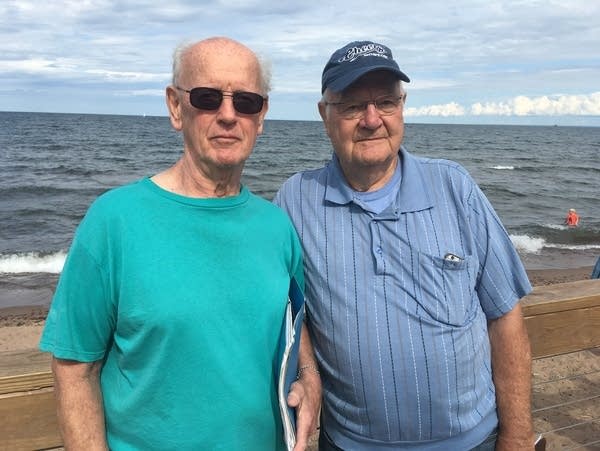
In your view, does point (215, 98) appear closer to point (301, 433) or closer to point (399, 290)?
point (399, 290)

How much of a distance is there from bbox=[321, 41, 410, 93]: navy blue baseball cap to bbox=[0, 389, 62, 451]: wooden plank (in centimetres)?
147

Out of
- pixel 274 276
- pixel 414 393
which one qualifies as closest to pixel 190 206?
pixel 274 276

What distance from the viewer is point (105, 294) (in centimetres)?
153

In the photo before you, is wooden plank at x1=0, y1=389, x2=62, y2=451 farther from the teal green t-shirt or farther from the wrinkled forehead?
the wrinkled forehead

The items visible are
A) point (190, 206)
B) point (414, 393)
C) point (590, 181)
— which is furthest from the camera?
point (590, 181)

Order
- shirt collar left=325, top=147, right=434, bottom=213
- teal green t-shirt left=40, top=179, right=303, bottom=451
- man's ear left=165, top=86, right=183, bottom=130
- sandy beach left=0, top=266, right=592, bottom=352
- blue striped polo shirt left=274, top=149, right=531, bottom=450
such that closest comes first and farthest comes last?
teal green t-shirt left=40, top=179, right=303, bottom=451, man's ear left=165, top=86, right=183, bottom=130, blue striped polo shirt left=274, top=149, right=531, bottom=450, shirt collar left=325, top=147, right=434, bottom=213, sandy beach left=0, top=266, right=592, bottom=352

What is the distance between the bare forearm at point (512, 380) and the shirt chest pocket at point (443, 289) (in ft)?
0.68

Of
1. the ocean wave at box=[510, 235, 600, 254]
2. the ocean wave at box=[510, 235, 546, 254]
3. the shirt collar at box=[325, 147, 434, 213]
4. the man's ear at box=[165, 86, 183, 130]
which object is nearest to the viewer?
the man's ear at box=[165, 86, 183, 130]

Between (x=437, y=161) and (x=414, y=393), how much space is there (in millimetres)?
886

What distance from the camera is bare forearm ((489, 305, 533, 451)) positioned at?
6.90 ft

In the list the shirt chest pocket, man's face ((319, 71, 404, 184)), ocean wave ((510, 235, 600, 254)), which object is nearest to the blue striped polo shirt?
the shirt chest pocket

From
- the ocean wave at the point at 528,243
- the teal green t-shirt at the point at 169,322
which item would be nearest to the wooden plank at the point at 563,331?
the teal green t-shirt at the point at 169,322

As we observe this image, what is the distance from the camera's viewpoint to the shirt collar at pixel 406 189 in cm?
209

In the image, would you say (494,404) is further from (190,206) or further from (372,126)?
(190,206)
